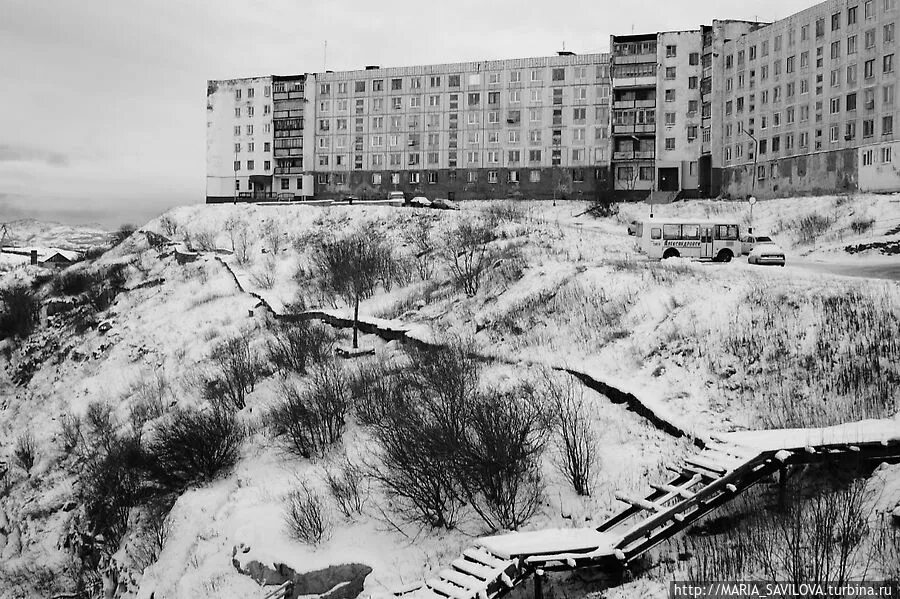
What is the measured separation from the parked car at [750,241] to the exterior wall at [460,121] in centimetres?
3316

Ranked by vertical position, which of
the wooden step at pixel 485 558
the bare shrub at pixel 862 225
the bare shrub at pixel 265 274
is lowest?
the wooden step at pixel 485 558

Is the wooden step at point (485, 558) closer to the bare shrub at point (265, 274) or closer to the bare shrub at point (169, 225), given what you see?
the bare shrub at point (265, 274)

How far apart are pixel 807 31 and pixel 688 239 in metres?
33.6

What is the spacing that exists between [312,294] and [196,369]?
9.81 m

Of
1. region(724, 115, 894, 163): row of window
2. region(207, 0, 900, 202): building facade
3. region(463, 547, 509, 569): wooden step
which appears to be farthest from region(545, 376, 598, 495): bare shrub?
region(724, 115, 894, 163): row of window

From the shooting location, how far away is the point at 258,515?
20.5 meters

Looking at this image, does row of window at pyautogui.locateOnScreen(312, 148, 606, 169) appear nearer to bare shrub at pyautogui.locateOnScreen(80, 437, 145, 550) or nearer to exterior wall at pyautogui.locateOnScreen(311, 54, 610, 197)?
exterior wall at pyautogui.locateOnScreen(311, 54, 610, 197)

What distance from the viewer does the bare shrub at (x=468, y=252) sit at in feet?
123

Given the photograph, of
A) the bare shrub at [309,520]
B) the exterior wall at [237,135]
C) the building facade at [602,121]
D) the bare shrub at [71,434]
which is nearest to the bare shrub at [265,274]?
the bare shrub at [71,434]

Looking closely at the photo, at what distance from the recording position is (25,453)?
3344cm

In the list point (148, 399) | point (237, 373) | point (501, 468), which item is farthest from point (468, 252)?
point (501, 468)

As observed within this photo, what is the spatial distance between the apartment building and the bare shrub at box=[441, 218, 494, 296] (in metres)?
28.7

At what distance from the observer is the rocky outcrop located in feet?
56.5

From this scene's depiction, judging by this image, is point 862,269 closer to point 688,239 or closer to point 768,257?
point 768,257
